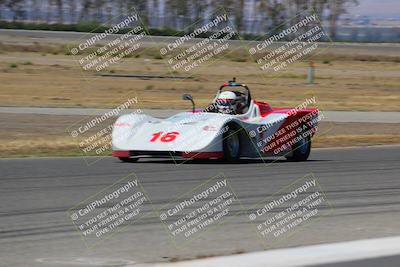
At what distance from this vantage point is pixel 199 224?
31.3 ft

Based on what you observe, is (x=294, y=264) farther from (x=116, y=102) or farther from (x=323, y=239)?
(x=116, y=102)

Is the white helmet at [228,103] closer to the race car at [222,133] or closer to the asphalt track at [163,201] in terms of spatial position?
the race car at [222,133]

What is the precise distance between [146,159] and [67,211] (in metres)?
6.40

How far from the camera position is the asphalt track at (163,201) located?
8.00 m

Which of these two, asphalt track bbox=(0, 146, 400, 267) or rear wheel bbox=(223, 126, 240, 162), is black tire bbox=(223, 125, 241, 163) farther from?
asphalt track bbox=(0, 146, 400, 267)

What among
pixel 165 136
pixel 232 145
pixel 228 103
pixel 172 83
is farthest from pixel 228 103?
pixel 172 83

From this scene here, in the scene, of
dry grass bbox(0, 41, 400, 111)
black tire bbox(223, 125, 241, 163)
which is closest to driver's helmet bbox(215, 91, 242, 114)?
black tire bbox(223, 125, 241, 163)

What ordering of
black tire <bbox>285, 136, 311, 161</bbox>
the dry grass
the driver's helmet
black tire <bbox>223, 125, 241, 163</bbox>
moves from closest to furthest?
black tire <bbox>223, 125, 241, 163</bbox>
the driver's helmet
black tire <bbox>285, 136, 311, 161</bbox>
the dry grass

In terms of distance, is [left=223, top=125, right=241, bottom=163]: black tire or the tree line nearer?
[left=223, top=125, right=241, bottom=163]: black tire

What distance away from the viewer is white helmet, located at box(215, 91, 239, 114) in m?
15.9

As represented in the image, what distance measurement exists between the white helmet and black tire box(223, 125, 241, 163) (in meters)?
0.57

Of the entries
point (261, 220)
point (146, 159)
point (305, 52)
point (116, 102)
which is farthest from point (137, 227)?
point (305, 52)

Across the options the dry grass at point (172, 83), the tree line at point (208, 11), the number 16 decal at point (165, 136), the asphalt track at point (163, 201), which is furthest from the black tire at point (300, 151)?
the tree line at point (208, 11)

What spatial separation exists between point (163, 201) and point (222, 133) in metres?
4.35
